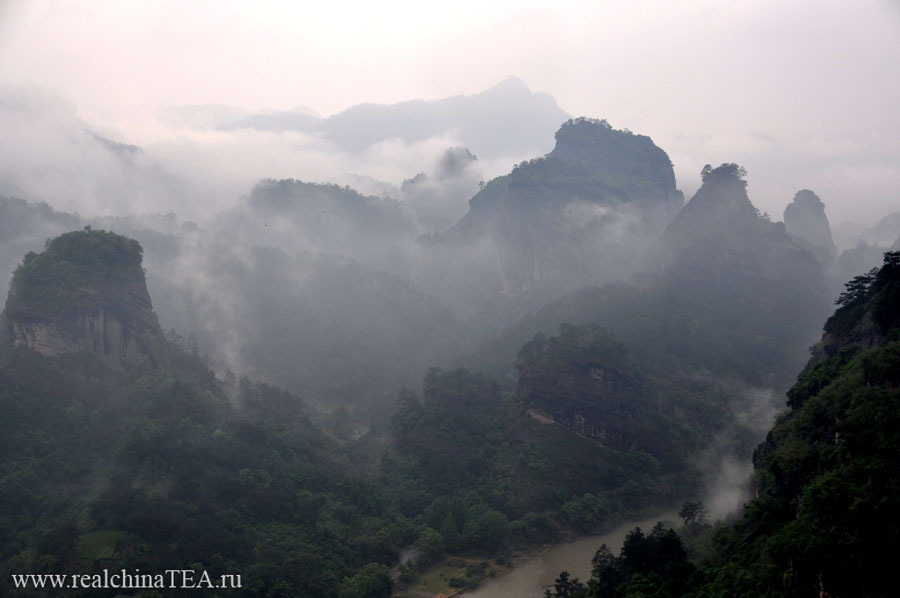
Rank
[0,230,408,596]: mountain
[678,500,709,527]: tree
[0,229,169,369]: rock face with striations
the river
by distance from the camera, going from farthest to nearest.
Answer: [0,229,169,369]: rock face with striations, [678,500,709,527]: tree, the river, [0,230,408,596]: mountain

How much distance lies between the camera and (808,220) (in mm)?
107312

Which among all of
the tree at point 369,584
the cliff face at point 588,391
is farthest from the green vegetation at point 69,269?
the cliff face at point 588,391

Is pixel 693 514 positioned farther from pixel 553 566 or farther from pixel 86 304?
pixel 86 304

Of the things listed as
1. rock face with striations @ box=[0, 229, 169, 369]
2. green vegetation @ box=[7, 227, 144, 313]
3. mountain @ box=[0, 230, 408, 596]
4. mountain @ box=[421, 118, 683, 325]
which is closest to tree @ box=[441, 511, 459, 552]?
mountain @ box=[0, 230, 408, 596]

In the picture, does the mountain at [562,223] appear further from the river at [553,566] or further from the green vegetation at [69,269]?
the green vegetation at [69,269]

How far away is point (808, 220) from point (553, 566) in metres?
80.1

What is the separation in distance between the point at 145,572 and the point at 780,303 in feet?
215

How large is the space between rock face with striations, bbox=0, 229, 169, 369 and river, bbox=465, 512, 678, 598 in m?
31.1

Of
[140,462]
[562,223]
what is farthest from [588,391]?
[562,223]

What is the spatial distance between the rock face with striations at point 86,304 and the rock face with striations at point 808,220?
277ft

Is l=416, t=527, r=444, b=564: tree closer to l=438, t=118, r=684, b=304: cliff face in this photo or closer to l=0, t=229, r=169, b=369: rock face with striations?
l=0, t=229, r=169, b=369: rock face with striations

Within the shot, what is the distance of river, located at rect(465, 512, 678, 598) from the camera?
43375mm

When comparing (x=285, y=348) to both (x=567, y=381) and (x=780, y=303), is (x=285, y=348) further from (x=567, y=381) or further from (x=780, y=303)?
(x=780, y=303)

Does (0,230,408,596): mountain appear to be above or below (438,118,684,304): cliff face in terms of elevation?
below
